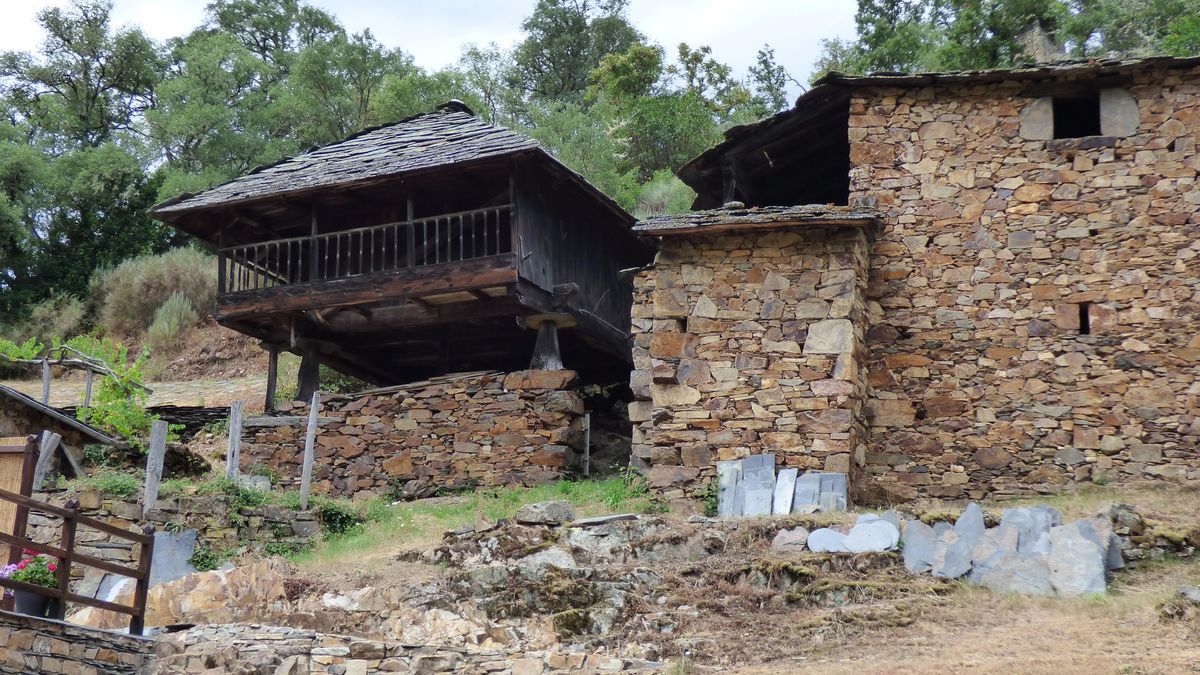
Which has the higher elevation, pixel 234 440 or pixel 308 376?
pixel 308 376

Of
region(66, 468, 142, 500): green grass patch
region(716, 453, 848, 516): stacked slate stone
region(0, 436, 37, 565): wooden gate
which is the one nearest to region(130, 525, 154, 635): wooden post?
region(0, 436, 37, 565): wooden gate

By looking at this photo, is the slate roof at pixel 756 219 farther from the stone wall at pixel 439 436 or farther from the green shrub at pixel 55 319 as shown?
the green shrub at pixel 55 319

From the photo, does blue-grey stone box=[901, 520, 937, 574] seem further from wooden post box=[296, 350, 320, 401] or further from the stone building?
wooden post box=[296, 350, 320, 401]

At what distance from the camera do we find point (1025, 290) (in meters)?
14.7

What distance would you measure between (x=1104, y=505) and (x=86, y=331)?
2535 cm

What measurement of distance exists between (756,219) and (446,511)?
17.2 ft

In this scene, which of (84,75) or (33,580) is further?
(84,75)

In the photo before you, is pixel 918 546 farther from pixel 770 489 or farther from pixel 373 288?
pixel 373 288

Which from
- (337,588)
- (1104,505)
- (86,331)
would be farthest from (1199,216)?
(86,331)

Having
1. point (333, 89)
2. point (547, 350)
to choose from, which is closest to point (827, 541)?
→ point (547, 350)

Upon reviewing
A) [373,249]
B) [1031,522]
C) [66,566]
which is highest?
[373,249]

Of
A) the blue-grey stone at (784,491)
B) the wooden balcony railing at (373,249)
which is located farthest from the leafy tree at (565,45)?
the blue-grey stone at (784,491)

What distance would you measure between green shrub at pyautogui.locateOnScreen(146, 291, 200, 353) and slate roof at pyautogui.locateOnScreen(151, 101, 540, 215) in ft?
35.5

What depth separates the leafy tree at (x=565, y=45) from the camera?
3916 cm
